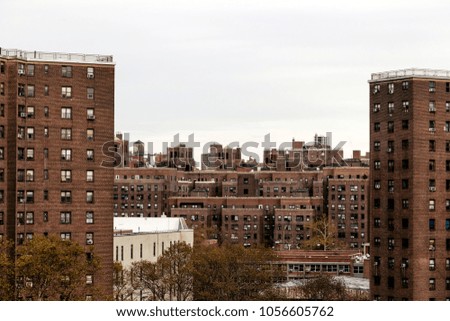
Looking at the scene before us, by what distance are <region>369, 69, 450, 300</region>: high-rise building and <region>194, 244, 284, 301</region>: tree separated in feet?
56.7

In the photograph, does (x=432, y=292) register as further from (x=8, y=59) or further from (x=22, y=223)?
(x=8, y=59)

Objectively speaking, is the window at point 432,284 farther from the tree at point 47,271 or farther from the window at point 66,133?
the tree at point 47,271

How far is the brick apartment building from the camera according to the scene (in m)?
113

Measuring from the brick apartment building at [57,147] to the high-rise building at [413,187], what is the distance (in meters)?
38.2

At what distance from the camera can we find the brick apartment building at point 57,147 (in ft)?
372

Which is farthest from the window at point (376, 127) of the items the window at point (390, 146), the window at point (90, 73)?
the window at point (90, 73)

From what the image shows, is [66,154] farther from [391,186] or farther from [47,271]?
[391,186]

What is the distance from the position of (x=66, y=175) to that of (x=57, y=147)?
11.6 ft

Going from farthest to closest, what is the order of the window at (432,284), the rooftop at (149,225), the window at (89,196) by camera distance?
1. the rooftop at (149,225)
2. the window at (432,284)
3. the window at (89,196)

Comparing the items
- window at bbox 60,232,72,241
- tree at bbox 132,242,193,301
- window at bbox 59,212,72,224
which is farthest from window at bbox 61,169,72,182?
tree at bbox 132,242,193,301

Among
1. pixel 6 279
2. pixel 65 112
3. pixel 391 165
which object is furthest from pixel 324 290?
pixel 6 279

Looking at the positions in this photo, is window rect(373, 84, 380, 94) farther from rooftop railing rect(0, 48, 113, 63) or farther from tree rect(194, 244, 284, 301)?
rooftop railing rect(0, 48, 113, 63)
